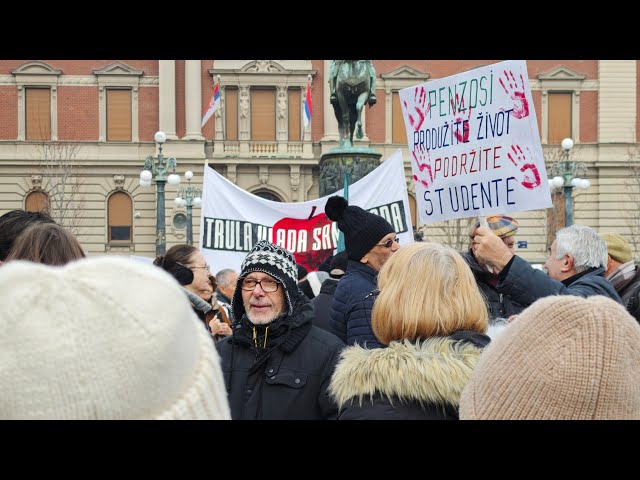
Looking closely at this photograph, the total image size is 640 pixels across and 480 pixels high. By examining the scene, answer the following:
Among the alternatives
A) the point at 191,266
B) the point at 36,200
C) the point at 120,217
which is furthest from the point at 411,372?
the point at 36,200

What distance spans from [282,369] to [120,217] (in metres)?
35.2

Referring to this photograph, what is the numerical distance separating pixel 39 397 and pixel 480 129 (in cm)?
460

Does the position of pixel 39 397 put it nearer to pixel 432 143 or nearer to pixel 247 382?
pixel 247 382

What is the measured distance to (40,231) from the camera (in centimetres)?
326

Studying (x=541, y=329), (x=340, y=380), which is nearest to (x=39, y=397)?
(x=541, y=329)

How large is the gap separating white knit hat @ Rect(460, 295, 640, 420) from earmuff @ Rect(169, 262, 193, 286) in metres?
3.20

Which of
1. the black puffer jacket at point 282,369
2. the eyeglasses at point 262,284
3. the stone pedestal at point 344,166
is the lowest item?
the black puffer jacket at point 282,369

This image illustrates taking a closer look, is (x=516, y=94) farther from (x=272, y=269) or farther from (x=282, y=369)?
(x=282, y=369)

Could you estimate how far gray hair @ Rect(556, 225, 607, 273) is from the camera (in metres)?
4.20

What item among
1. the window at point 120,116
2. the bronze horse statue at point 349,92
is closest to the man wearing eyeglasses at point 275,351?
the bronze horse statue at point 349,92

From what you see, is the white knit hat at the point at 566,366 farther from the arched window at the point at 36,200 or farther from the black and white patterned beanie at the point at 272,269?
the arched window at the point at 36,200

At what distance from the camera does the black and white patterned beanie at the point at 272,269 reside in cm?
379

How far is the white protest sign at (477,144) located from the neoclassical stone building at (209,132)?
101ft

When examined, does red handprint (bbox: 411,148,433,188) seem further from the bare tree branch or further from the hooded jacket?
the bare tree branch
